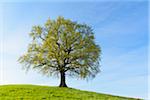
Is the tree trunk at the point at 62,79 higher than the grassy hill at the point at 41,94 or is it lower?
higher

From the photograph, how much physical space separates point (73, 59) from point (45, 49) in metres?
4.56

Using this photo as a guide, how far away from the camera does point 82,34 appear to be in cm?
5588

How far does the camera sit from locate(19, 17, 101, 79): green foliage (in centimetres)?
5428

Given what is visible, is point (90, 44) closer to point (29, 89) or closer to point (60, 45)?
point (60, 45)

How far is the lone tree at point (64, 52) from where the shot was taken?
178 ft

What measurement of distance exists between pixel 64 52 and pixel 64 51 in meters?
0.20

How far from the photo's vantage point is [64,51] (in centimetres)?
5428

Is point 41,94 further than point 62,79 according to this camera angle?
No

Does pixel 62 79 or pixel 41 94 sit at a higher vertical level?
pixel 62 79

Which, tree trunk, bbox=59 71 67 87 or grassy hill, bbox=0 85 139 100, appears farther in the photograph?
tree trunk, bbox=59 71 67 87

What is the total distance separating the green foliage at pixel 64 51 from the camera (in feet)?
178

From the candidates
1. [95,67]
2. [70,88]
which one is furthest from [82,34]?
[70,88]

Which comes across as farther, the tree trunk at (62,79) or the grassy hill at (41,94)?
the tree trunk at (62,79)

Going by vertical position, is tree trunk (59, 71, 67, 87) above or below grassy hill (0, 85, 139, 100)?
above
